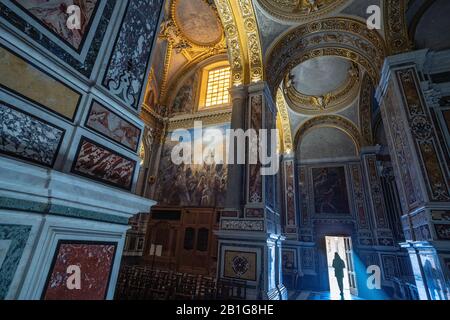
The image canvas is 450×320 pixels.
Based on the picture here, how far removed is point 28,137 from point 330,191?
1168cm

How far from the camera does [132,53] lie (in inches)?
90.6

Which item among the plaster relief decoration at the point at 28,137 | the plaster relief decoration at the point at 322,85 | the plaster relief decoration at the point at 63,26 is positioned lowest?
the plaster relief decoration at the point at 28,137

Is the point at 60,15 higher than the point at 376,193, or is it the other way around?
the point at 376,193

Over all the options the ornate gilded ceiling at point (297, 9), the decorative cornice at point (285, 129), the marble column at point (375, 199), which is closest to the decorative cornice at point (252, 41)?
the ornate gilded ceiling at point (297, 9)

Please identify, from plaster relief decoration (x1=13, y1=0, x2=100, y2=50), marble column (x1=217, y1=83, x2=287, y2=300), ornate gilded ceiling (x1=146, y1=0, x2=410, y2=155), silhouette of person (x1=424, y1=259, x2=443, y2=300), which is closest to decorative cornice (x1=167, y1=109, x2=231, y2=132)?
ornate gilded ceiling (x1=146, y1=0, x2=410, y2=155)

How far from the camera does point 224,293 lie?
452cm

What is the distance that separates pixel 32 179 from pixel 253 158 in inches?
194

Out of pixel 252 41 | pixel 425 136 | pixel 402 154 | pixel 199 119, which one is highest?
pixel 199 119

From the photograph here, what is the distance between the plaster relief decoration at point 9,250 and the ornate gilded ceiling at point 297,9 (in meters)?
7.55

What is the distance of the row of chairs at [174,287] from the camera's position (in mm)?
4570

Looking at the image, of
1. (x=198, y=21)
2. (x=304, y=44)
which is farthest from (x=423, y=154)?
(x=198, y=21)

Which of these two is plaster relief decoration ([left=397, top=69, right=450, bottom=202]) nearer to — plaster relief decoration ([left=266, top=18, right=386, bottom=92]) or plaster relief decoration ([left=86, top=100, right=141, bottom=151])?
plaster relief decoration ([left=266, top=18, right=386, bottom=92])

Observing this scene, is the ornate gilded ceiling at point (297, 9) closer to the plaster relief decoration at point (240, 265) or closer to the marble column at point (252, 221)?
the marble column at point (252, 221)

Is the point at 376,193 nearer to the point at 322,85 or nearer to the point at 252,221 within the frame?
the point at 322,85
